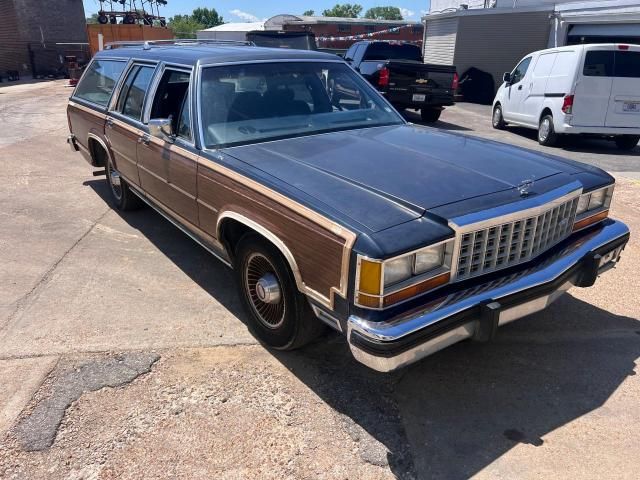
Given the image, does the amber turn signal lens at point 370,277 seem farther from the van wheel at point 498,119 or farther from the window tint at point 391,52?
the window tint at point 391,52

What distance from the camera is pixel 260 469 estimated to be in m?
2.49

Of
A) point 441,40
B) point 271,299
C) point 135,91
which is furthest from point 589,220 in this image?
point 441,40

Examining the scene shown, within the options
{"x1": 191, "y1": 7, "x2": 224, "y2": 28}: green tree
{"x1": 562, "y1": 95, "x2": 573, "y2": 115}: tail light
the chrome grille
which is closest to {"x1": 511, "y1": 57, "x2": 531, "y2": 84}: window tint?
{"x1": 562, "y1": 95, "x2": 573, "y2": 115}: tail light

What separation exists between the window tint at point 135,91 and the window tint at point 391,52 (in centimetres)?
974

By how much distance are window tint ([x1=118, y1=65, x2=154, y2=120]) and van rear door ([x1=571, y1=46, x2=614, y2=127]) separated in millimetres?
8019

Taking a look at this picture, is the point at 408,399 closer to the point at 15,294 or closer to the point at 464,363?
the point at 464,363

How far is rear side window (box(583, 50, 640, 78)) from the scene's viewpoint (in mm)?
9562

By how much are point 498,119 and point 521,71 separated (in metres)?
1.41

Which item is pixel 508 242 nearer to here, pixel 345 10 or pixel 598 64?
pixel 598 64

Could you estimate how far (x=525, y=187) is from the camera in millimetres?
2875

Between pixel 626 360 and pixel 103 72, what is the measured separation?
556 centimetres

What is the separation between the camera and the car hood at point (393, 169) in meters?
2.64

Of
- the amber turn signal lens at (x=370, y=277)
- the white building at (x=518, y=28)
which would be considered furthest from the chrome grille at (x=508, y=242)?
the white building at (x=518, y=28)

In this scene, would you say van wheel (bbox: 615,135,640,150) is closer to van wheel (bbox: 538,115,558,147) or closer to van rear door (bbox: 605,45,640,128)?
van rear door (bbox: 605,45,640,128)
